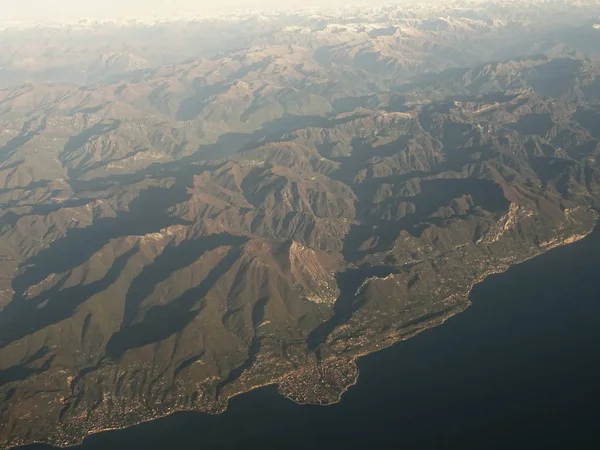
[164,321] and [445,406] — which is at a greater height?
[164,321]

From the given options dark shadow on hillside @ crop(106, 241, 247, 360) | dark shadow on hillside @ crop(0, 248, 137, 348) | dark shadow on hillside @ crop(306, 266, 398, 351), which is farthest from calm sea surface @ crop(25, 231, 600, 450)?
dark shadow on hillside @ crop(0, 248, 137, 348)

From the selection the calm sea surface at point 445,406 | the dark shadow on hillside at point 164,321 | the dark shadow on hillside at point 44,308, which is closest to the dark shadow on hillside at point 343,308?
the calm sea surface at point 445,406

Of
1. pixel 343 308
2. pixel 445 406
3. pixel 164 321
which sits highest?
pixel 164 321

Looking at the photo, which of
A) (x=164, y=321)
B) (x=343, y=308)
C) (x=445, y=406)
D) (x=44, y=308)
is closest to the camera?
(x=445, y=406)

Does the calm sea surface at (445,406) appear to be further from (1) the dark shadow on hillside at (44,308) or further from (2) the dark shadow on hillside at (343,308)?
(1) the dark shadow on hillside at (44,308)

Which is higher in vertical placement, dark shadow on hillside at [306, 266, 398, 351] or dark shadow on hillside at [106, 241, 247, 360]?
dark shadow on hillside at [106, 241, 247, 360]

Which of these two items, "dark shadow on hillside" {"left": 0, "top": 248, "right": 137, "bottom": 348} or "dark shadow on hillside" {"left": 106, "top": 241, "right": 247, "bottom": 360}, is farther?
"dark shadow on hillside" {"left": 0, "top": 248, "right": 137, "bottom": 348}

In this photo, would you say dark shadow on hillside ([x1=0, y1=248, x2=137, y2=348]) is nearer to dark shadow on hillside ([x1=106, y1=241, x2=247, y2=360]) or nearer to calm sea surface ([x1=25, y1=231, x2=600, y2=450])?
dark shadow on hillside ([x1=106, y1=241, x2=247, y2=360])

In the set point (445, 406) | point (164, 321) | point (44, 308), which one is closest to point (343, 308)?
point (445, 406)

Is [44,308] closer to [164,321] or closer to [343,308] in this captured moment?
[164,321]
